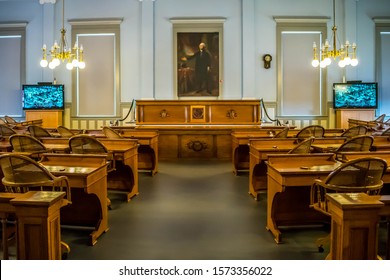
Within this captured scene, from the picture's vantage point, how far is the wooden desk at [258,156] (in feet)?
19.6

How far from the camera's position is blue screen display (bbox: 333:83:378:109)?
12766 millimetres

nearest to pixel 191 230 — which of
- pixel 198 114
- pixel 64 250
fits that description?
pixel 64 250

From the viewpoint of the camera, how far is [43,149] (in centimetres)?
570

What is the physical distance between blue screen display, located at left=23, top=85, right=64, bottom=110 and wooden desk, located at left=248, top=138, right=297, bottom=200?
29.0 ft

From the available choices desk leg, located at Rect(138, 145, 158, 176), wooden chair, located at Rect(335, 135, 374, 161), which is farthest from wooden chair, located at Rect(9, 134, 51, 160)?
wooden chair, located at Rect(335, 135, 374, 161)

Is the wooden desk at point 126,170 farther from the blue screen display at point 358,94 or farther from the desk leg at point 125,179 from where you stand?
the blue screen display at point 358,94

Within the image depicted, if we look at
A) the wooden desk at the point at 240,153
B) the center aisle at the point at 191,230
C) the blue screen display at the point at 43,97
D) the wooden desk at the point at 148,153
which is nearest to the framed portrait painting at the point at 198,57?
the blue screen display at the point at 43,97

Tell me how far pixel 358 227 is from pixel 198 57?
11568 mm

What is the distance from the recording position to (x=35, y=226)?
2.40 meters

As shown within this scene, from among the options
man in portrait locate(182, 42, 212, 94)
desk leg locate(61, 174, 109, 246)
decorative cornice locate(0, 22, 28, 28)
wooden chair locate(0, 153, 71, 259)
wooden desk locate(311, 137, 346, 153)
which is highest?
decorative cornice locate(0, 22, 28, 28)

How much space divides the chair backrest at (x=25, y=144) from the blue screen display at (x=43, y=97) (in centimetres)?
781

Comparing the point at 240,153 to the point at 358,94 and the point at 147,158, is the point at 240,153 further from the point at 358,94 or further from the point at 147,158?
the point at 358,94

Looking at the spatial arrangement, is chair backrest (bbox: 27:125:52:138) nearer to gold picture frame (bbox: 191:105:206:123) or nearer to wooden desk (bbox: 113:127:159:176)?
wooden desk (bbox: 113:127:159:176)

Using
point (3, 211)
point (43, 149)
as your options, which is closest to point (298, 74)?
point (43, 149)
